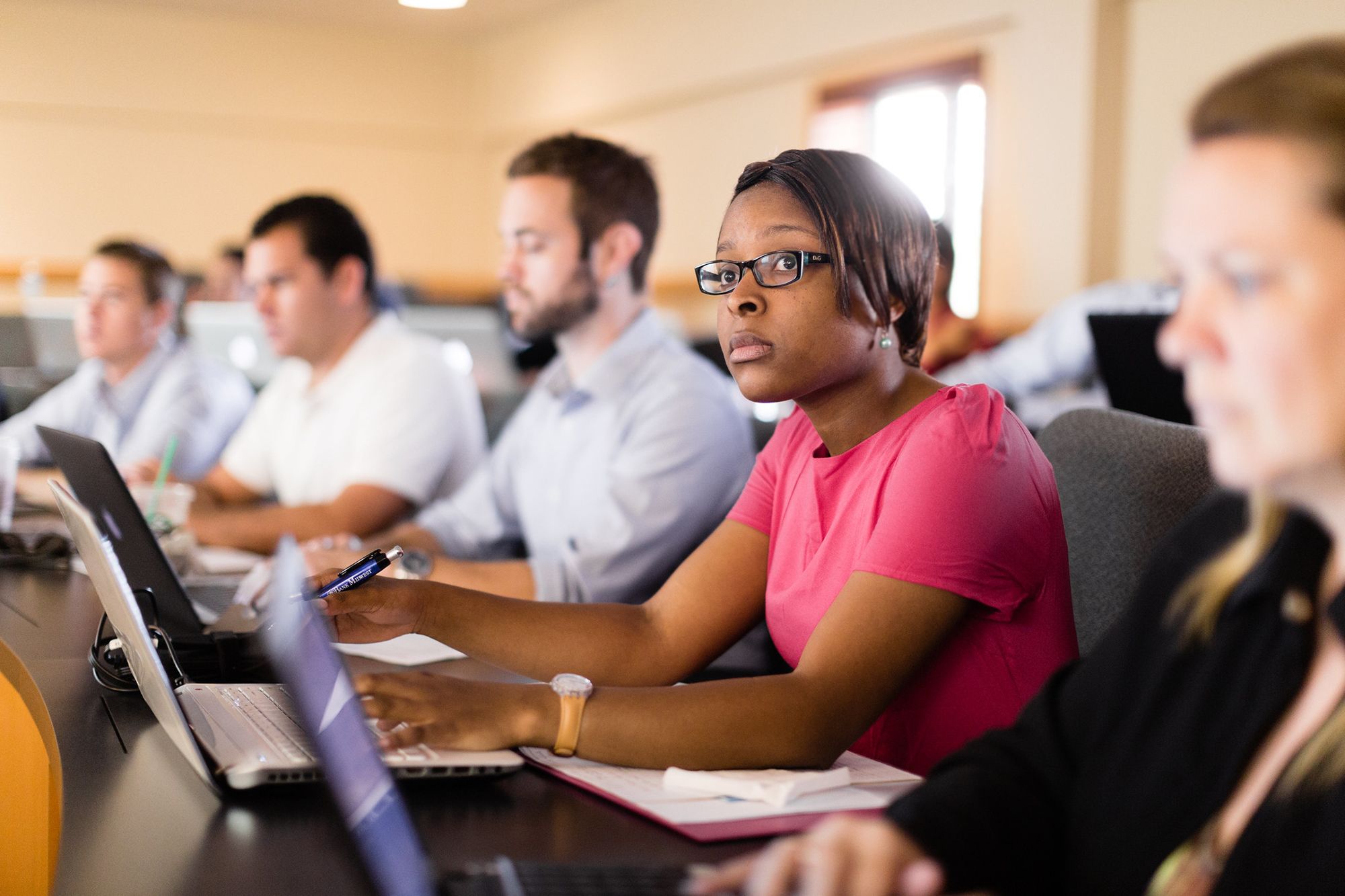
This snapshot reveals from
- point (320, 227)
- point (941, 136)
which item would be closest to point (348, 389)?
point (320, 227)

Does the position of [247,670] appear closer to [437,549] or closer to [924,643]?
[924,643]

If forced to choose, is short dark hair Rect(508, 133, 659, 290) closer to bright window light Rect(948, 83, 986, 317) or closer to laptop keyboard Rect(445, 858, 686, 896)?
laptop keyboard Rect(445, 858, 686, 896)

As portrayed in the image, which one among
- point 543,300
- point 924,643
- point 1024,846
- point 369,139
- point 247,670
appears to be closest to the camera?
point 1024,846

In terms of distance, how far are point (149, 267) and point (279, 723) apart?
8.24 feet

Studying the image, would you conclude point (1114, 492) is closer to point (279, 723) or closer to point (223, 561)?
point (279, 723)

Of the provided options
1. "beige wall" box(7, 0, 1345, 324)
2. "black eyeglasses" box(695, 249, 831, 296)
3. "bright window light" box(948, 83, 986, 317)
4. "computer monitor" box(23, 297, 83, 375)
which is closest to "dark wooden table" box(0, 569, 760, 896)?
"black eyeglasses" box(695, 249, 831, 296)

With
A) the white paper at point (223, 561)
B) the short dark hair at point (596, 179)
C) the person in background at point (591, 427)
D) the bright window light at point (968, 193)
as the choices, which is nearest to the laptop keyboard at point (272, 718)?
the person in background at point (591, 427)

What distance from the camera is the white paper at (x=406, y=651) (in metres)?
1.37

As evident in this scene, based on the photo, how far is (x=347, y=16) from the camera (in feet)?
27.1

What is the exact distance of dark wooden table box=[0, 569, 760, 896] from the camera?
0.78 m

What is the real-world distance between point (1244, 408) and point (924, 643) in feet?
1.79

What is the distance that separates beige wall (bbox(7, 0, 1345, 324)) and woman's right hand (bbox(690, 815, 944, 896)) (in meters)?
3.84

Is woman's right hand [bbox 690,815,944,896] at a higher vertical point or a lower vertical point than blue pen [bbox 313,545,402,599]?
lower

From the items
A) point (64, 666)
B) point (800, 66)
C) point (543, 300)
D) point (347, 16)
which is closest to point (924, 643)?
point (64, 666)
